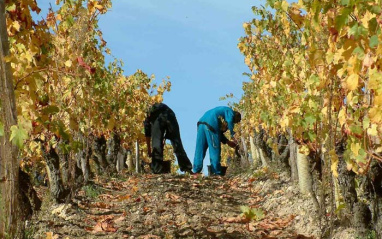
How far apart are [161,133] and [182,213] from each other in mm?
5083

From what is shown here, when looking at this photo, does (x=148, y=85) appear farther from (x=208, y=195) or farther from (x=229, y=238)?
(x=229, y=238)

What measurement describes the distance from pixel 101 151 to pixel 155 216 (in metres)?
8.34

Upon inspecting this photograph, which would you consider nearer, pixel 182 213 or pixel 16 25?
pixel 16 25

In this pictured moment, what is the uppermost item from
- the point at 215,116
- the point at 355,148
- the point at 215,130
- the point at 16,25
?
the point at 215,116

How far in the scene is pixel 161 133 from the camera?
11664 mm

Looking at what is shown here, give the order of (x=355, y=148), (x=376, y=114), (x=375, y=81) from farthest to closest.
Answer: (x=355, y=148) < (x=376, y=114) < (x=375, y=81)

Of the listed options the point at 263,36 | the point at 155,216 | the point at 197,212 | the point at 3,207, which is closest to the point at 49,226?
the point at 155,216

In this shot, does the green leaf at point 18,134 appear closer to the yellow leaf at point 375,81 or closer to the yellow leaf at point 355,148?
the yellow leaf at point 375,81

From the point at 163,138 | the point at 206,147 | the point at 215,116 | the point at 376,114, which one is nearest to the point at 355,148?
the point at 376,114

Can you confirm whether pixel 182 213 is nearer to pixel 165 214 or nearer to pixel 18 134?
pixel 165 214

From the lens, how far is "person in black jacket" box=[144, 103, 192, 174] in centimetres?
1162

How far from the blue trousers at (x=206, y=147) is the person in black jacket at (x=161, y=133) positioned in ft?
0.79

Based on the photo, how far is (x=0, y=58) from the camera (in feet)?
13.3

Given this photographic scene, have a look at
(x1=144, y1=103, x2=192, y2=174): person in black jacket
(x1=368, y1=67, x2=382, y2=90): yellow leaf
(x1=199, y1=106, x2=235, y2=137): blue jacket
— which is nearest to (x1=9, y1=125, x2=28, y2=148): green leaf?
(x1=368, y1=67, x2=382, y2=90): yellow leaf
